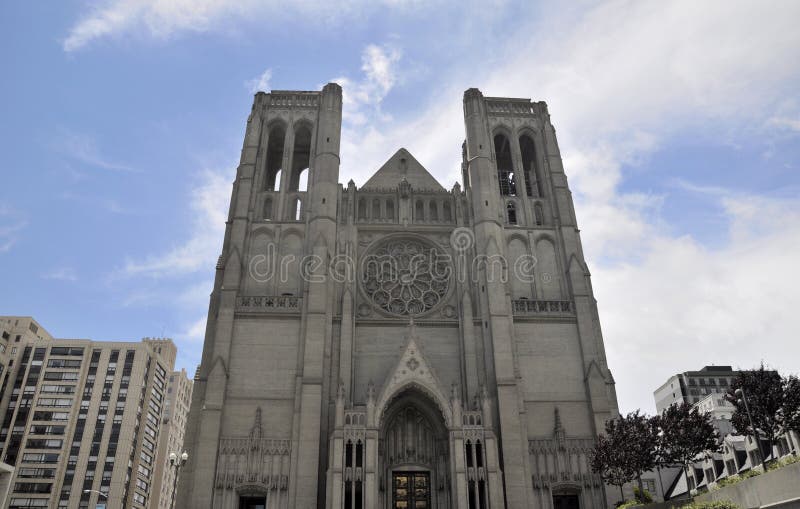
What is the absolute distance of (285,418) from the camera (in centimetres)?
3247

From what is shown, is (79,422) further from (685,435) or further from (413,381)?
(685,435)

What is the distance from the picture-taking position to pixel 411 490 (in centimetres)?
3191

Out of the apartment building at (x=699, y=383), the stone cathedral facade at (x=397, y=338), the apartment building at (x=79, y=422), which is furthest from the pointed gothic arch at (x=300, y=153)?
the apartment building at (x=699, y=383)

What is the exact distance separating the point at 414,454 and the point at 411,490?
1764mm

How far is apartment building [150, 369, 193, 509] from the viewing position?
90188 mm

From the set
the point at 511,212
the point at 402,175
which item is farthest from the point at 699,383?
the point at 402,175

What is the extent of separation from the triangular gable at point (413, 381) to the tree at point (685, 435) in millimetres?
9826

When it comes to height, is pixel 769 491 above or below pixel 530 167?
below

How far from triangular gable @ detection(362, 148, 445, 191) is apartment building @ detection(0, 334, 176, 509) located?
4858 cm

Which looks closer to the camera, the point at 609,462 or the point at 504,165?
the point at 609,462

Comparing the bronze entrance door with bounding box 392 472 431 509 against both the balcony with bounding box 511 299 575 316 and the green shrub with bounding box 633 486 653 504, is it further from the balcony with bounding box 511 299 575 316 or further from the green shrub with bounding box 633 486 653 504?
the balcony with bounding box 511 299 575 316

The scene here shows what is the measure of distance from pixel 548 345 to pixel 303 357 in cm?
1371

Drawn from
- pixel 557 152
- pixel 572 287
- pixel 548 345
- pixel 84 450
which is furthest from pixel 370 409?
pixel 84 450

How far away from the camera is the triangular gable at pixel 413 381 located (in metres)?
31.3
